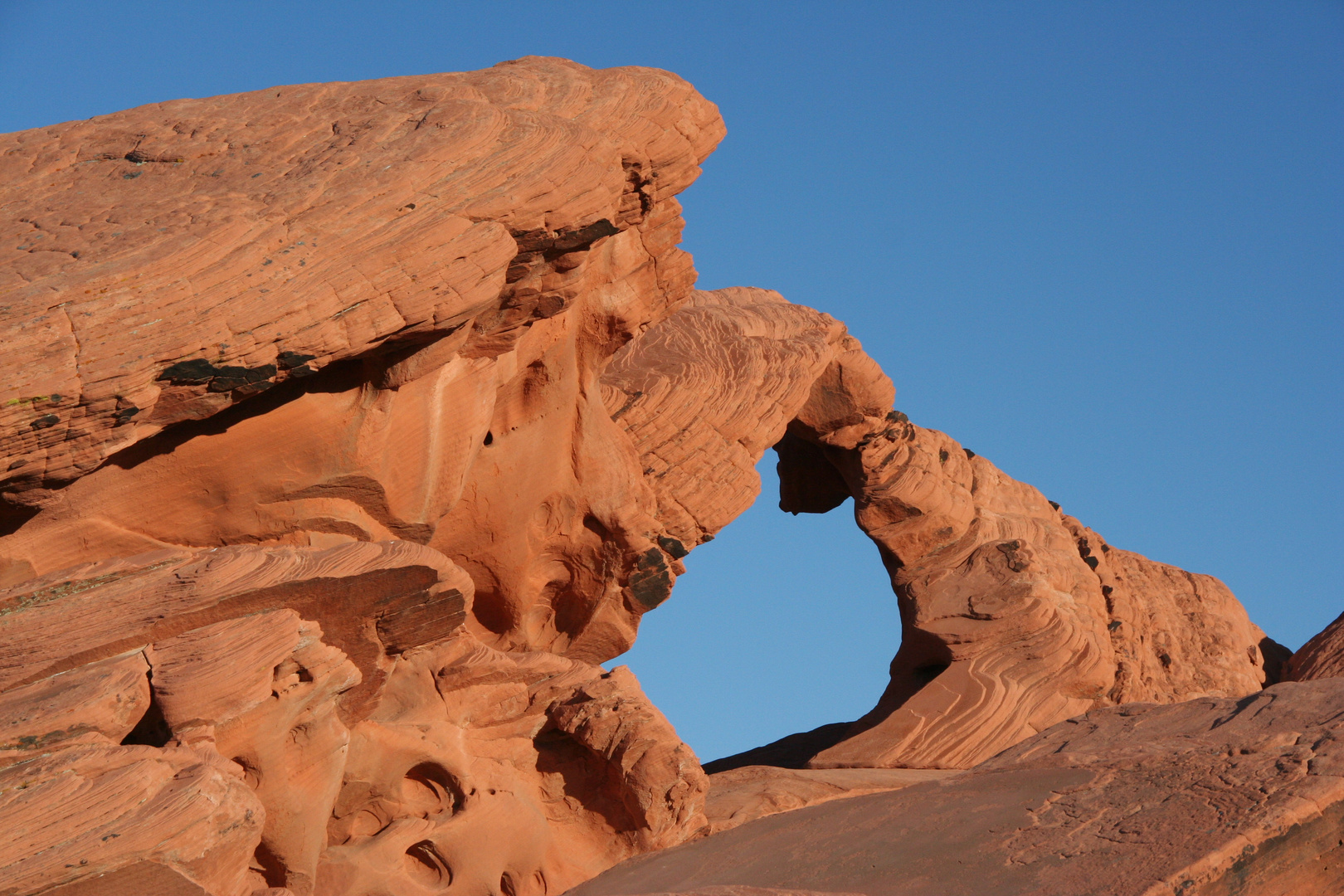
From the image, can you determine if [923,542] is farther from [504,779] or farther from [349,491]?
[349,491]

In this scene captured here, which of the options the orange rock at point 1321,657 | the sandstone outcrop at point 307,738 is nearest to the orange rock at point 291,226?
the sandstone outcrop at point 307,738

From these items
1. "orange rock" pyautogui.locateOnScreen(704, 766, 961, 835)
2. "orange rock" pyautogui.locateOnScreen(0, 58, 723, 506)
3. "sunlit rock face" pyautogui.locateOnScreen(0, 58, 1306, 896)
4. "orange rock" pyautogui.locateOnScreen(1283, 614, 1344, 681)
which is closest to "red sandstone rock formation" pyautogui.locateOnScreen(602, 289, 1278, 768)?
"sunlit rock face" pyautogui.locateOnScreen(0, 58, 1306, 896)

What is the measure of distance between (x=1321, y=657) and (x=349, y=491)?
421 inches

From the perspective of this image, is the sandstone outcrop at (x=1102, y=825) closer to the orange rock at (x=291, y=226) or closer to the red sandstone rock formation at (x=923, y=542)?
the orange rock at (x=291, y=226)

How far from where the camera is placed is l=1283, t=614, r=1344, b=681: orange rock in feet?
48.0

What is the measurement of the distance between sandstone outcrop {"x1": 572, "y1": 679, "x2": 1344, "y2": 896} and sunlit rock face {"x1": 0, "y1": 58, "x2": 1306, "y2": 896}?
101 centimetres

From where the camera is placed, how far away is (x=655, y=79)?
10414 mm

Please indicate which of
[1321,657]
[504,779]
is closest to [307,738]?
[504,779]

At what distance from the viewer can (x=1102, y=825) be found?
7359 mm

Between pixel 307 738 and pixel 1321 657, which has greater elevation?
pixel 307 738

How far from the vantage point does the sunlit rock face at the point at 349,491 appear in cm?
706

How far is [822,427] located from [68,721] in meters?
9.83

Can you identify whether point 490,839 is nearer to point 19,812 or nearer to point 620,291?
point 19,812

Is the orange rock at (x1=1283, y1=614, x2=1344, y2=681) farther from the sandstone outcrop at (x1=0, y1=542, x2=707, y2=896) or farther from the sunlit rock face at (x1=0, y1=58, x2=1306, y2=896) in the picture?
the sandstone outcrop at (x1=0, y1=542, x2=707, y2=896)
